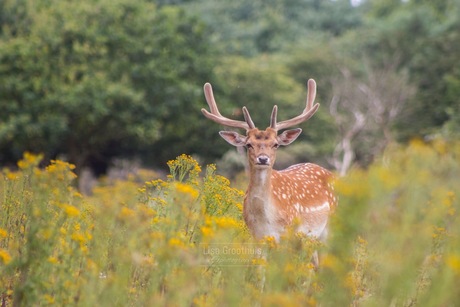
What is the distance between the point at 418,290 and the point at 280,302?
2206mm

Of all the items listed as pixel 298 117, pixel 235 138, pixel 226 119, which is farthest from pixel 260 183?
pixel 298 117

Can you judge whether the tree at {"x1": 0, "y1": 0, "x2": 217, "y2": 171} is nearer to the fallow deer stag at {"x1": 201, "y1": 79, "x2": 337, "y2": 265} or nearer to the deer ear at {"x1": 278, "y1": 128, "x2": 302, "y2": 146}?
the fallow deer stag at {"x1": 201, "y1": 79, "x2": 337, "y2": 265}

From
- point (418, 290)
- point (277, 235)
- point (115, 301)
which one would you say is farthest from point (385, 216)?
point (277, 235)

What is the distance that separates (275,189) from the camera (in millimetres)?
7168

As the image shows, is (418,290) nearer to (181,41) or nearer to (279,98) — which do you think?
(181,41)

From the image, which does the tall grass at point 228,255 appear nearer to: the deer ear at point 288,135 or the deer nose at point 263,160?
the deer nose at point 263,160

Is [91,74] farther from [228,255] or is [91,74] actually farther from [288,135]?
[228,255]

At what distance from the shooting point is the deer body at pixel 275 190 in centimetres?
685

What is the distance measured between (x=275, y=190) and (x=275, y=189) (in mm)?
28

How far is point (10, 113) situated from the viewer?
24.8 m

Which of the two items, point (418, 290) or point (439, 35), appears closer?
point (418, 290)

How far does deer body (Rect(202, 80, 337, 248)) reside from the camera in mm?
6852

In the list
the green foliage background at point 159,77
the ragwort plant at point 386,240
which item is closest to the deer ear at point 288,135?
the ragwort plant at point 386,240

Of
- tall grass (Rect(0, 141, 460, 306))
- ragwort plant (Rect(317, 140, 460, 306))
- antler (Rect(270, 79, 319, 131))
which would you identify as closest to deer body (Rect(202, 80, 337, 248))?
antler (Rect(270, 79, 319, 131))
